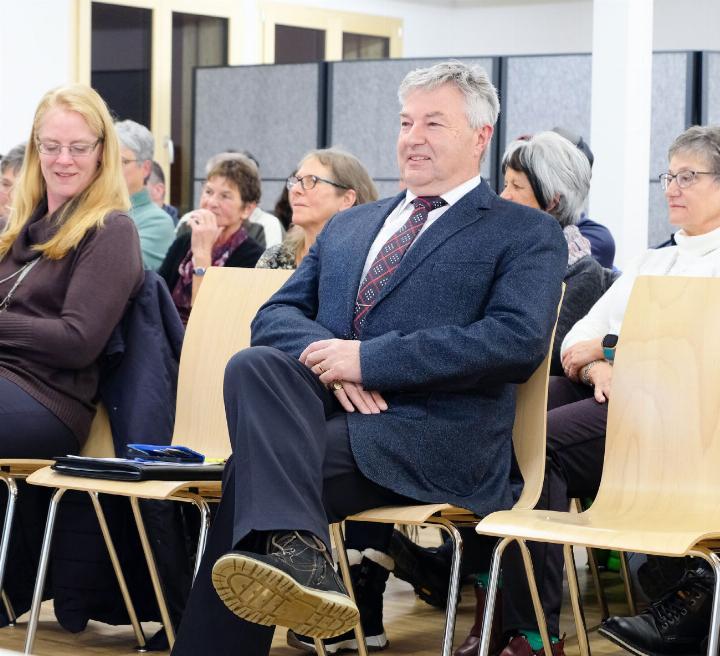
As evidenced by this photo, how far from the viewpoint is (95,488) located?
259 cm

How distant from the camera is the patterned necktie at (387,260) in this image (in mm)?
2518

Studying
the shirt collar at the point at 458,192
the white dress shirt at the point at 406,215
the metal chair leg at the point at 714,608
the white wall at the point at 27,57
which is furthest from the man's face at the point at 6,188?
the white wall at the point at 27,57

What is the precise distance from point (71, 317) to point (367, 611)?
0.95 m

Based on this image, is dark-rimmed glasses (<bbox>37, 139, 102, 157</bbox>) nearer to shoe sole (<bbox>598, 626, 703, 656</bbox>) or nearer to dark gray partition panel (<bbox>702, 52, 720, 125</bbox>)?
shoe sole (<bbox>598, 626, 703, 656</bbox>)

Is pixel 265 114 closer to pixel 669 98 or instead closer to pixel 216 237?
pixel 669 98

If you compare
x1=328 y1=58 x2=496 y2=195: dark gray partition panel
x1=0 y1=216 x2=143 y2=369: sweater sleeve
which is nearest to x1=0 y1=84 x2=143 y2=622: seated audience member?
x1=0 y1=216 x2=143 y2=369: sweater sleeve

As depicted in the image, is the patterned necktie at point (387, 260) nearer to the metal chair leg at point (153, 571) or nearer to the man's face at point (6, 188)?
the metal chair leg at point (153, 571)

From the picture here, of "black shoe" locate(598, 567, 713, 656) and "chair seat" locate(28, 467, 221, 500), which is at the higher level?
"chair seat" locate(28, 467, 221, 500)

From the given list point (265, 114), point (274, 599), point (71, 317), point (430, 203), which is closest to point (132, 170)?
point (71, 317)

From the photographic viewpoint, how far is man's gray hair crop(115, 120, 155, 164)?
4.50 metres

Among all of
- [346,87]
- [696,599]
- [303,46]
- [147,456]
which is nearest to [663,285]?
[696,599]

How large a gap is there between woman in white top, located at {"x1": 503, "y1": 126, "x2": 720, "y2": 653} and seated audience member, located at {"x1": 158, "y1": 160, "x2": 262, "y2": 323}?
4.62 ft

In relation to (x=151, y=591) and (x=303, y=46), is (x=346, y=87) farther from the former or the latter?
(x=151, y=591)

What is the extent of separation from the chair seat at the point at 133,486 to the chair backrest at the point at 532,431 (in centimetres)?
61
